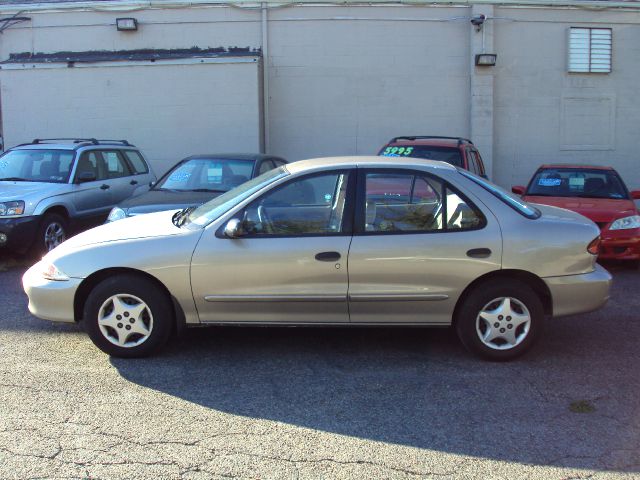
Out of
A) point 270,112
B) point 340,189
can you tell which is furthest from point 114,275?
point 270,112

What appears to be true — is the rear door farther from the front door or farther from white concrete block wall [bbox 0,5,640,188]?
white concrete block wall [bbox 0,5,640,188]

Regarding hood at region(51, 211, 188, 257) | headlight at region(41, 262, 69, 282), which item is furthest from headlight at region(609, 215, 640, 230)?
headlight at region(41, 262, 69, 282)

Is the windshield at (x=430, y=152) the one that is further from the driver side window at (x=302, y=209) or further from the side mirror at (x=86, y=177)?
the side mirror at (x=86, y=177)

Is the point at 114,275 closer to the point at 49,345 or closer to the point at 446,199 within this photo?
the point at 49,345

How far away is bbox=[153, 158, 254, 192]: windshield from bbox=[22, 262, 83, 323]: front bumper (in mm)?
3587

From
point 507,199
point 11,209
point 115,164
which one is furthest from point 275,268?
point 115,164

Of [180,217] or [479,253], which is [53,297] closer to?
[180,217]

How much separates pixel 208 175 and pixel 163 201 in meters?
1.04

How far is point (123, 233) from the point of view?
5043mm

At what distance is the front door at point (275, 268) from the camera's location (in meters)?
4.81

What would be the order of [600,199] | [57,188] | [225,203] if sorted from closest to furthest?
1. [225,203]
2. [57,188]
3. [600,199]

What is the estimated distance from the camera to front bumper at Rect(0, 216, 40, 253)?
815 centimetres

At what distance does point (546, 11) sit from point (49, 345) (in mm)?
12936

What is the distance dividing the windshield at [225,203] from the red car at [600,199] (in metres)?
4.93
